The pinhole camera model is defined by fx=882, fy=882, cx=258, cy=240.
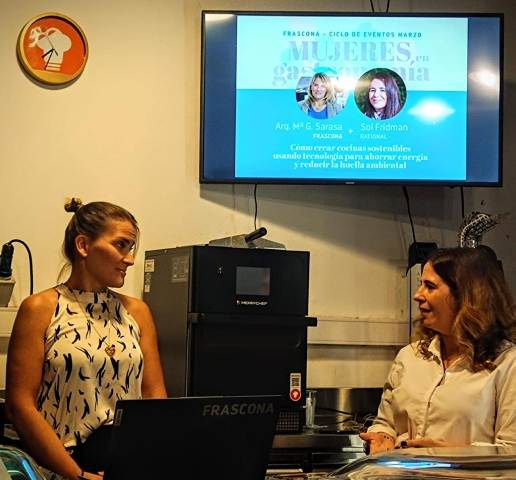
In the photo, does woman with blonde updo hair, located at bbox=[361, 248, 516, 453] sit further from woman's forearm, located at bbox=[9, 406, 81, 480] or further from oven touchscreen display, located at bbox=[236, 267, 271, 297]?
woman's forearm, located at bbox=[9, 406, 81, 480]

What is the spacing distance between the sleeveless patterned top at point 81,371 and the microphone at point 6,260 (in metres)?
0.79

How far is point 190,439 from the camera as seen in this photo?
1455mm

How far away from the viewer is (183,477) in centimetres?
143

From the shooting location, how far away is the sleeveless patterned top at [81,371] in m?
2.46

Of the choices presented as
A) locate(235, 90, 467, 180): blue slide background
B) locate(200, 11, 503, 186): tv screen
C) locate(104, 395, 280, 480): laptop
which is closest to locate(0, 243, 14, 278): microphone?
locate(200, 11, 503, 186): tv screen

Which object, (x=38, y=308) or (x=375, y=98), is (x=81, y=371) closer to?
(x=38, y=308)

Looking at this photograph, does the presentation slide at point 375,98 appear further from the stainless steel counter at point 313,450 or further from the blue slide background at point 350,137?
the stainless steel counter at point 313,450

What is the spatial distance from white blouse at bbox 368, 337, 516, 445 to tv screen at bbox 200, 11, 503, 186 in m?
1.10

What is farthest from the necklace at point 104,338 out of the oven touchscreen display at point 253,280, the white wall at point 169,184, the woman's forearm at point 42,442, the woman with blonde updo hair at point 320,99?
the woman with blonde updo hair at point 320,99

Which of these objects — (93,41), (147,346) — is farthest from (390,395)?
(93,41)

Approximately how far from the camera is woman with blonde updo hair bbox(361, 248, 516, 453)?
252 centimetres

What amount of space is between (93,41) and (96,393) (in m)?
1.68

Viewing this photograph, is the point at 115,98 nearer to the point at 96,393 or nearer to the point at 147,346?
the point at 147,346

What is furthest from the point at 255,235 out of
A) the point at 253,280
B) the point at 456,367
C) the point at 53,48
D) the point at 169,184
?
the point at 53,48
